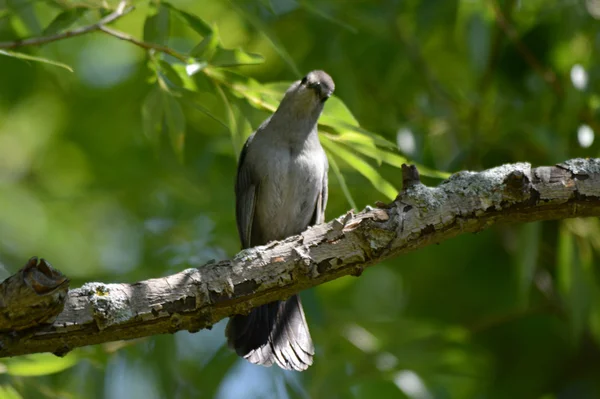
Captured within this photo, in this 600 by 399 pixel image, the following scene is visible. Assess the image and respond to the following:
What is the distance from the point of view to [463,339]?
532 centimetres

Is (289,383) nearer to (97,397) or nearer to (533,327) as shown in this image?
(97,397)

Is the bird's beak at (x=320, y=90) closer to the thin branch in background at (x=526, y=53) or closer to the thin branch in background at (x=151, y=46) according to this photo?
the thin branch in background at (x=151, y=46)

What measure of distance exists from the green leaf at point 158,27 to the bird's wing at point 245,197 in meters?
1.09

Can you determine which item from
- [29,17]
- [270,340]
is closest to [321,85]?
[270,340]

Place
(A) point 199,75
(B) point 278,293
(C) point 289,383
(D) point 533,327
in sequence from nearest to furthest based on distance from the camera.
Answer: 1. (B) point 278,293
2. (A) point 199,75
3. (C) point 289,383
4. (D) point 533,327

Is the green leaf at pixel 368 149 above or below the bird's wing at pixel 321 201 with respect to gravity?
below

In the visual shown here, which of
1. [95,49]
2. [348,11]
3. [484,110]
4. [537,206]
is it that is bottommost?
[537,206]

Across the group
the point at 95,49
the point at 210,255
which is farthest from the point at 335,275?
the point at 95,49

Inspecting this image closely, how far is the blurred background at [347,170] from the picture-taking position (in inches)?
168

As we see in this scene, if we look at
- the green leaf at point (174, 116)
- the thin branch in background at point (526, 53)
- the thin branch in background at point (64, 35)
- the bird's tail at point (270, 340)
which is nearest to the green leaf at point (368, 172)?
the green leaf at point (174, 116)

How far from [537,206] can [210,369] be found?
2332mm

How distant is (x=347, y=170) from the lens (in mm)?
4461

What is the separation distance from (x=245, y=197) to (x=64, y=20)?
142 cm

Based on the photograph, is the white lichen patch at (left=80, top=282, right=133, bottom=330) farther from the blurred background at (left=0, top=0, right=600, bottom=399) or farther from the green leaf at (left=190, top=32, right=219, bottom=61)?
the green leaf at (left=190, top=32, right=219, bottom=61)
